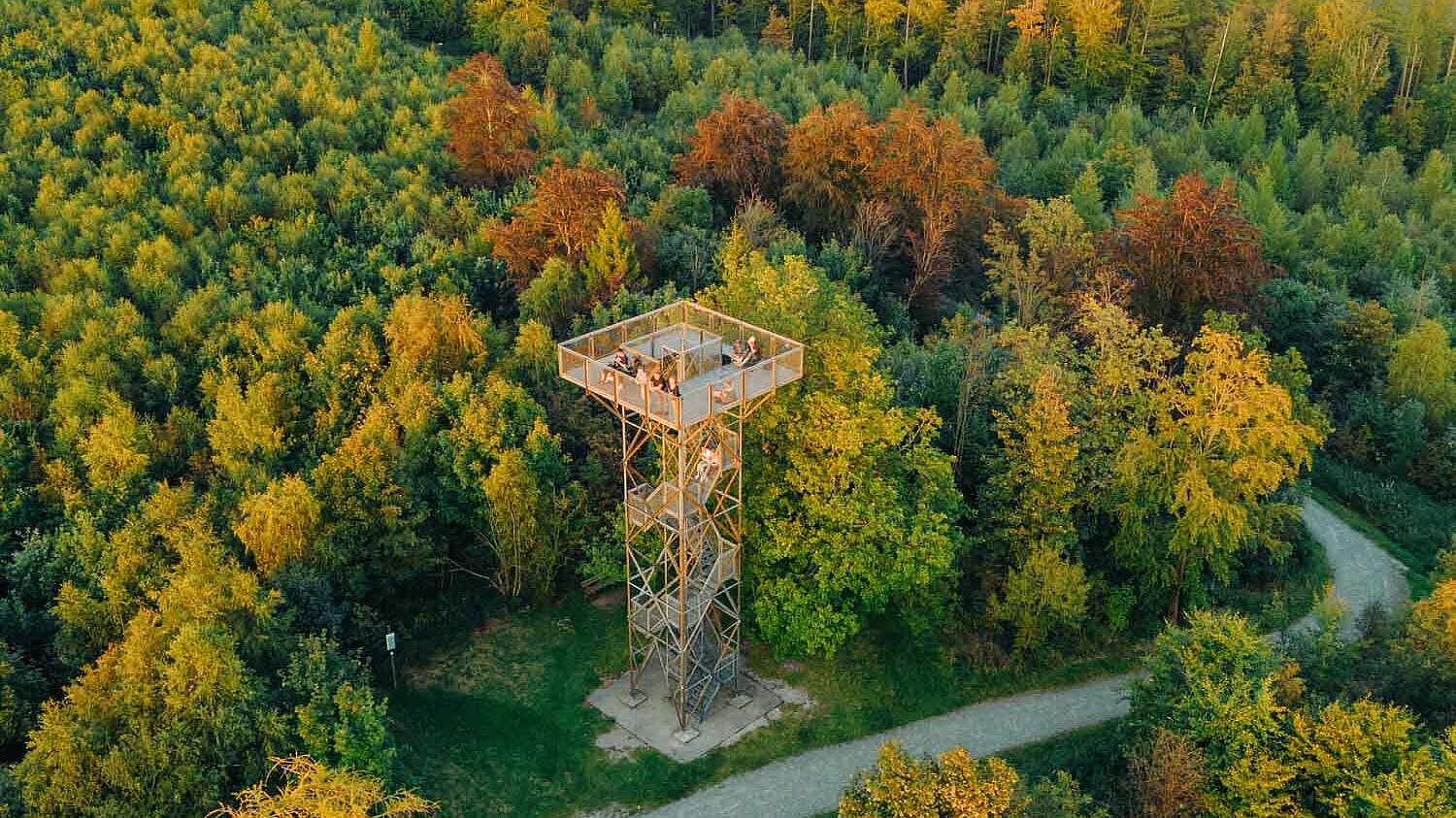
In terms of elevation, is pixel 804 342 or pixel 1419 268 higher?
pixel 804 342

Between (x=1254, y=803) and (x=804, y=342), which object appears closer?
(x=1254, y=803)

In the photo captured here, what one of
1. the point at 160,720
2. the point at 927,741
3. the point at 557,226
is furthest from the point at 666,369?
the point at 557,226

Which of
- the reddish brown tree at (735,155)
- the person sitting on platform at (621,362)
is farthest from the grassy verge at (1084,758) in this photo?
the reddish brown tree at (735,155)

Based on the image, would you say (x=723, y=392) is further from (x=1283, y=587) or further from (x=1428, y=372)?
(x=1428, y=372)

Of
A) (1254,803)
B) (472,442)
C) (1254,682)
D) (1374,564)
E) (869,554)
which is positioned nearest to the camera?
(1254,803)

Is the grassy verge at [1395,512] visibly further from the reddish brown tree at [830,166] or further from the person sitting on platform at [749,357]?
the person sitting on platform at [749,357]

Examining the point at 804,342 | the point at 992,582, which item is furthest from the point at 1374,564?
the point at 804,342

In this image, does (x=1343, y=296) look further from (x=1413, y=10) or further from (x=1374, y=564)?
(x=1413, y=10)
